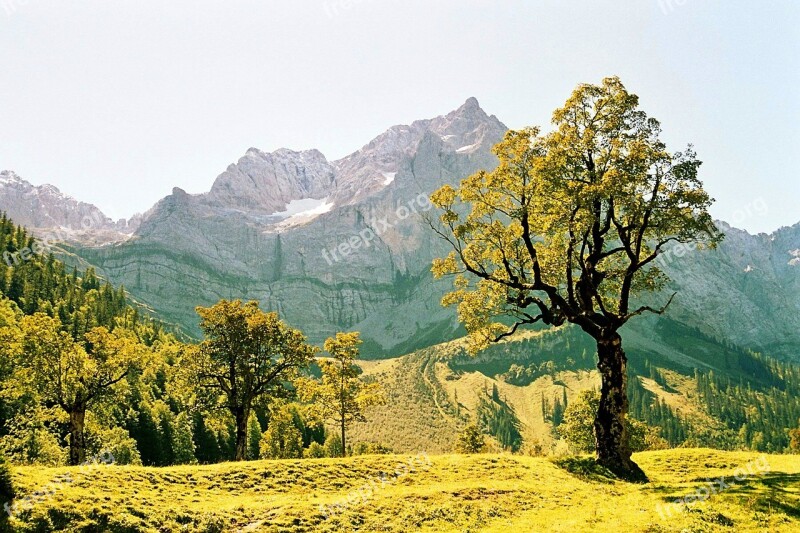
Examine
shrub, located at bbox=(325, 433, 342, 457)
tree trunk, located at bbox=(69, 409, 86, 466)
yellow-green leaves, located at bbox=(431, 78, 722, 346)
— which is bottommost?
shrub, located at bbox=(325, 433, 342, 457)

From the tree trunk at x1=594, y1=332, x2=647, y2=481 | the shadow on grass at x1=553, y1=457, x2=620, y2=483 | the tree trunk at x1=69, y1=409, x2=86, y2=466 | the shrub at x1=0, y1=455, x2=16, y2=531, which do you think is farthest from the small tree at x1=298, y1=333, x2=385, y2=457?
the shrub at x1=0, y1=455, x2=16, y2=531

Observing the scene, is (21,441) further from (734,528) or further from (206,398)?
(734,528)

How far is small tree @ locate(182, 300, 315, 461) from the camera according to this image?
166 feet

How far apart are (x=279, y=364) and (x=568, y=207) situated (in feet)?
110

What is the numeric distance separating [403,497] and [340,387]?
33514 millimetres

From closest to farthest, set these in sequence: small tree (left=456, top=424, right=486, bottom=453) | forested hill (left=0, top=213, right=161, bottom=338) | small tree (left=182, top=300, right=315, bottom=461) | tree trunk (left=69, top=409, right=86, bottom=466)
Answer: tree trunk (left=69, top=409, right=86, bottom=466) → small tree (left=182, top=300, right=315, bottom=461) → small tree (left=456, top=424, right=486, bottom=453) → forested hill (left=0, top=213, right=161, bottom=338)

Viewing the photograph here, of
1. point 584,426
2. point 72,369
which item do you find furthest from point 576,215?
point 584,426

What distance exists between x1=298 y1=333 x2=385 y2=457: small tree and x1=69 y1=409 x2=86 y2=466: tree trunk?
20.3 metres

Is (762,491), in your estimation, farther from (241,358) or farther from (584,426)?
(584,426)

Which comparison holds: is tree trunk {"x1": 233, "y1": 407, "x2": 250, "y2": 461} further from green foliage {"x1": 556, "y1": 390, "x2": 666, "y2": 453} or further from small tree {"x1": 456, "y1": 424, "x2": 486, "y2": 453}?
green foliage {"x1": 556, "y1": 390, "x2": 666, "y2": 453}

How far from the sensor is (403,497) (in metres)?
24.9

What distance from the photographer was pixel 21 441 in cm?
5844

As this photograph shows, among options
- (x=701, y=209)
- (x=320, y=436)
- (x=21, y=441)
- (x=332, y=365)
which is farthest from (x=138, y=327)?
(x=701, y=209)

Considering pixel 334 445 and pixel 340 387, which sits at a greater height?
pixel 340 387
